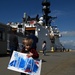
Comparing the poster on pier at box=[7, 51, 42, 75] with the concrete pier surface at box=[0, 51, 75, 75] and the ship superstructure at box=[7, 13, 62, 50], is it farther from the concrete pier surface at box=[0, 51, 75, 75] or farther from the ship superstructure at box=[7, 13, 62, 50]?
the ship superstructure at box=[7, 13, 62, 50]

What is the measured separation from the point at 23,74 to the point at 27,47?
733mm

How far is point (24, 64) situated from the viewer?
6453 millimetres

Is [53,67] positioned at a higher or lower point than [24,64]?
lower

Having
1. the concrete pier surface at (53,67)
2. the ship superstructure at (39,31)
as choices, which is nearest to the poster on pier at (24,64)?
the concrete pier surface at (53,67)

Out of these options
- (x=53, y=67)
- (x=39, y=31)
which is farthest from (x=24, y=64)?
(x=39, y=31)

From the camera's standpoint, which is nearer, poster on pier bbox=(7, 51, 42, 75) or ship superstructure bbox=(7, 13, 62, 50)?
poster on pier bbox=(7, 51, 42, 75)

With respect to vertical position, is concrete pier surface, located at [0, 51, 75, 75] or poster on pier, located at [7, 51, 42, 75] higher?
poster on pier, located at [7, 51, 42, 75]

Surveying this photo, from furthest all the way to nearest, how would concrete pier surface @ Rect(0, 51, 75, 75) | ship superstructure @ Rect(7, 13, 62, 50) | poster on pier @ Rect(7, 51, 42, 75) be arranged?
ship superstructure @ Rect(7, 13, 62, 50) < concrete pier surface @ Rect(0, 51, 75, 75) < poster on pier @ Rect(7, 51, 42, 75)

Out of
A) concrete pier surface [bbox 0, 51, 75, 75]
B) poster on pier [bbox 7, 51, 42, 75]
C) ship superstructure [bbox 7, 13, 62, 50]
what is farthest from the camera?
ship superstructure [bbox 7, 13, 62, 50]

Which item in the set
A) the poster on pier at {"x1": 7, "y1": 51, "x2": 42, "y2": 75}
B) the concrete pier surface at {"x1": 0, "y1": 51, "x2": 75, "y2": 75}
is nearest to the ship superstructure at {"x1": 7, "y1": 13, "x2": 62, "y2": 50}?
the concrete pier surface at {"x1": 0, "y1": 51, "x2": 75, "y2": 75}

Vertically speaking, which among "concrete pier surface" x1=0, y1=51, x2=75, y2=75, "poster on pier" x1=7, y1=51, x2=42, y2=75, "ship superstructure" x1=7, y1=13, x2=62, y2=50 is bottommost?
"concrete pier surface" x1=0, y1=51, x2=75, y2=75

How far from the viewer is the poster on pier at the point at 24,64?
6430mm

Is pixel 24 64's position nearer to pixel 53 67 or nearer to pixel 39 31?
pixel 53 67

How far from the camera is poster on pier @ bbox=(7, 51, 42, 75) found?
21.1ft
